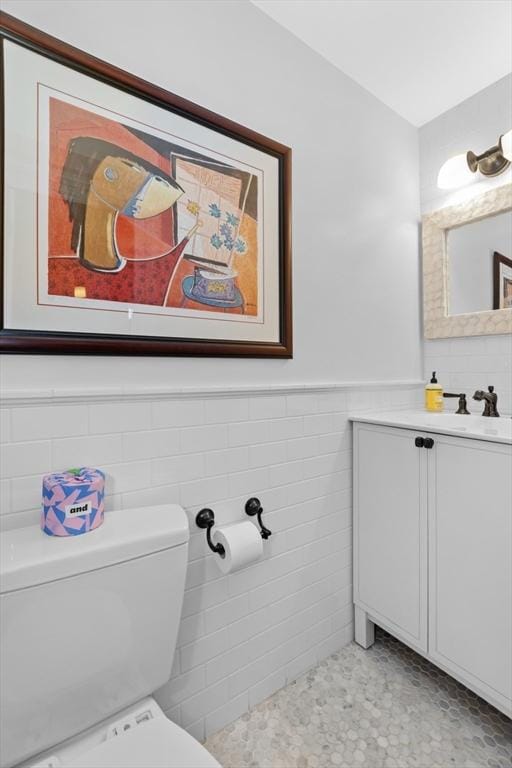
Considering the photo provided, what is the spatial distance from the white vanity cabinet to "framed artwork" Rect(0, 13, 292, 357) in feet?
1.91

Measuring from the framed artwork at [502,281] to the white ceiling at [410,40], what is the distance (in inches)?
29.7

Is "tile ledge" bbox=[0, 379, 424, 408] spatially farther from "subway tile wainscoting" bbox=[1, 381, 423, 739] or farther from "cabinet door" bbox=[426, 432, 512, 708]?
"cabinet door" bbox=[426, 432, 512, 708]

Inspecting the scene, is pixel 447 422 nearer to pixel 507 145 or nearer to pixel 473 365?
pixel 473 365

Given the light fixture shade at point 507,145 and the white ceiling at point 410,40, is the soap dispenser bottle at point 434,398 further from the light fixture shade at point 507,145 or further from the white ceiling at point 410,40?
the white ceiling at point 410,40

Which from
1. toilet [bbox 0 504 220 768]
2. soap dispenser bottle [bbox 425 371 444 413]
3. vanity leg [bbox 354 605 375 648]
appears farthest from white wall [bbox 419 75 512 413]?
toilet [bbox 0 504 220 768]

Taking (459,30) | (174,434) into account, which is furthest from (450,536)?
(459,30)

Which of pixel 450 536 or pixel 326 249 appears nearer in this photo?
pixel 450 536

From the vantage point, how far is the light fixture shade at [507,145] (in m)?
1.49

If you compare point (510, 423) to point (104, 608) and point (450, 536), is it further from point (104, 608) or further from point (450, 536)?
point (104, 608)

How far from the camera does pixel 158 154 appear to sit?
110cm

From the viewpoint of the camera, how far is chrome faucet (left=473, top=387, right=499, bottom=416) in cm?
158

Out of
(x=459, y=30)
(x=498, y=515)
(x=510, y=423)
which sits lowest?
(x=498, y=515)

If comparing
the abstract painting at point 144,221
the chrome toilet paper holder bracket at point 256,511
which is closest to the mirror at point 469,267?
the abstract painting at point 144,221

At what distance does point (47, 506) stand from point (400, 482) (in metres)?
1.14
